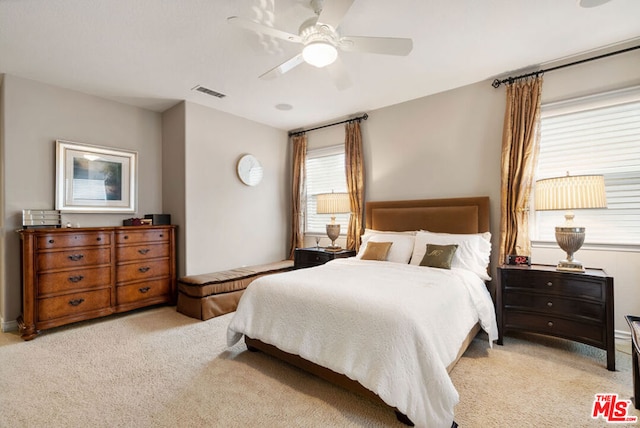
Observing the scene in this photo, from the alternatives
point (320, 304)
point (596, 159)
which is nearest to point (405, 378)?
point (320, 304)

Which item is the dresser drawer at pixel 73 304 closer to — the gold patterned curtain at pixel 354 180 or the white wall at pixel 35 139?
the white wall at pixel 35 139

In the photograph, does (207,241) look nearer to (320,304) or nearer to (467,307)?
(320,304)

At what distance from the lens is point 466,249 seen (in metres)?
3.03

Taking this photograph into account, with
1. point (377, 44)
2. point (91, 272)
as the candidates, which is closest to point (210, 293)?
point (91, 272)

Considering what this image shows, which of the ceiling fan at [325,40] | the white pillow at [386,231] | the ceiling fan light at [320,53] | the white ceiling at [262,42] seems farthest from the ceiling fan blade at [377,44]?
the white pillow at [386,231]

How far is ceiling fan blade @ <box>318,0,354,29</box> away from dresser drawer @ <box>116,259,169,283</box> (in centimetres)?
354

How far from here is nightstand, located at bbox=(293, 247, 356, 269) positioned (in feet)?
13.0

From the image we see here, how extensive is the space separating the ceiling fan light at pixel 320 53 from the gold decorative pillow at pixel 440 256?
6.82ft

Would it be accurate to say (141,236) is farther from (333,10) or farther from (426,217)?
(426,217)

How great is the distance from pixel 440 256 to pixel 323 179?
2578 millimetres

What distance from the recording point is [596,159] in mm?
2803

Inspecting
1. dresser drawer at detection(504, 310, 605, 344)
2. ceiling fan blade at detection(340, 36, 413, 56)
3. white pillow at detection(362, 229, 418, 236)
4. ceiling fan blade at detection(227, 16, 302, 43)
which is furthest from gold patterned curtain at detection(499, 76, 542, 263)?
ceiling fan blade at detection(227, 16, 302, 43)

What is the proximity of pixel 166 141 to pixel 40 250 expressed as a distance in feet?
6.85

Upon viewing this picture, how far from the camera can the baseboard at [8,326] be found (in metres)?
3.10
